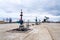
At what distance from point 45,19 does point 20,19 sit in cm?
5688

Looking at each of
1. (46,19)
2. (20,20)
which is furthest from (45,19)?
(20,20)

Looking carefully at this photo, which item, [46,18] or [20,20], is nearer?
[20,20]

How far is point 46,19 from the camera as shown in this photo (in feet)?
273

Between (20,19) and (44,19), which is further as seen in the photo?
(44,19)

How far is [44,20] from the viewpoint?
82375 mm

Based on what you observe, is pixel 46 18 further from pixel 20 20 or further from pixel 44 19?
pixel 20 20

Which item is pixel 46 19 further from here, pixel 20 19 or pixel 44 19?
pixel 20 19

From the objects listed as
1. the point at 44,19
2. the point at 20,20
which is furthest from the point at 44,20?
the point at 20,20

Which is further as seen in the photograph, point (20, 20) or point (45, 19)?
point (45, 19)

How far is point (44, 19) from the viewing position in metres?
82.0

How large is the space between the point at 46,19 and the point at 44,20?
1.42 metres

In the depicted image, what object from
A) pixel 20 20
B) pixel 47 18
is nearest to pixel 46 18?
pixel 47 18

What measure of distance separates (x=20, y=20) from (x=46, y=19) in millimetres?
57076

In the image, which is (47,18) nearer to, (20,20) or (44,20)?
(44,20)
